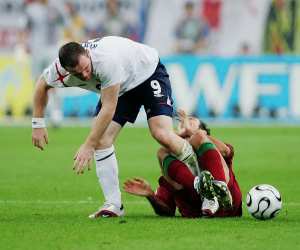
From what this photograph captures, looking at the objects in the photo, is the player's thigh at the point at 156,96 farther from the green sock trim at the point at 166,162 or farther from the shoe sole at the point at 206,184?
the shoe sole at the point at 206,184

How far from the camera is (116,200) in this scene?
32.5ft

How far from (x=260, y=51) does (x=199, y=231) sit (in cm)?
Result: 2203

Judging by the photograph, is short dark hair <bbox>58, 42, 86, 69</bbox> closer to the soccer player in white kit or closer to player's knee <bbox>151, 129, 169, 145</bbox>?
the soccer player in white kit

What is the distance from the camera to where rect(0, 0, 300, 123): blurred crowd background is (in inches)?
1093

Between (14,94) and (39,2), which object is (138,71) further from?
(39,2)

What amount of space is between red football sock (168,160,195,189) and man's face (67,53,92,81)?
1.15 metres

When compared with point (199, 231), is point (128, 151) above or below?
below

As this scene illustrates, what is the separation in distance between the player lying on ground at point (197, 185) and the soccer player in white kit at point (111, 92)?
0.44ft

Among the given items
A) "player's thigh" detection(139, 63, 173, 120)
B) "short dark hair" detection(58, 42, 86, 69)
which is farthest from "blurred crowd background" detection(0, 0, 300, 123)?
"short dark hair" detection(58, 42, 86, 69)

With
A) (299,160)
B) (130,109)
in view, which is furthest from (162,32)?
(130,109)

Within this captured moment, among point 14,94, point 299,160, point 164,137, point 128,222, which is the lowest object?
point 14,94

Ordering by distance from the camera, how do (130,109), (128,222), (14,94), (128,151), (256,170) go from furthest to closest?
(14,94) < (128,151) < (256,170) < (130,109) < (128,222)

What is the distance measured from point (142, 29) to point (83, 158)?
74.2 ft

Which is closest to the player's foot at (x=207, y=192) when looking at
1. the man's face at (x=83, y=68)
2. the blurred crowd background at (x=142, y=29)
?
the man's face at (x=83, y=68)
